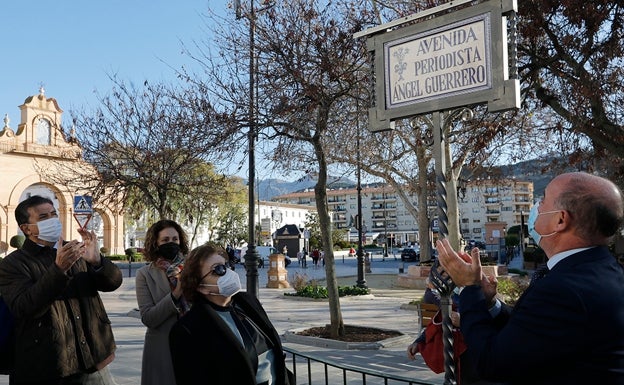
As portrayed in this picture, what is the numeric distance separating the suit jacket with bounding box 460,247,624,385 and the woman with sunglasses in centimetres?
137

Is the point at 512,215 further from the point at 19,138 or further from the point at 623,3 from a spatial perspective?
the point at 623,3

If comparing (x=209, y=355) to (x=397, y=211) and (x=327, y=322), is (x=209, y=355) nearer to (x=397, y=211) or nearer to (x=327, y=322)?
(x=327, y=322)

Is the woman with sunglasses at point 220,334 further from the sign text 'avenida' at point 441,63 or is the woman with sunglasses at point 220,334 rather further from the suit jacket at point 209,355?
the sign text 'avenida' at point 441,63

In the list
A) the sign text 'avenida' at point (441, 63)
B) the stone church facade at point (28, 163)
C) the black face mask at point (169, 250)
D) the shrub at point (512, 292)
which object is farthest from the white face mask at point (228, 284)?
the stone church facade at point (28, 163)

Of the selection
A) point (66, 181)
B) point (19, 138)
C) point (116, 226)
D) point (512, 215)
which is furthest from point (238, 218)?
point (512, 215)

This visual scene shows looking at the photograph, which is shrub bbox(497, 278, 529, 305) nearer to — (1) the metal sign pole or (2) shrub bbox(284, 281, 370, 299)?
(2) shrub bbox(284, 281, 370, 299)

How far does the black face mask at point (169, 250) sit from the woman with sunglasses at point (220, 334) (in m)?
0.95

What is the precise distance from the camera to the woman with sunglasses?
2.81 metres

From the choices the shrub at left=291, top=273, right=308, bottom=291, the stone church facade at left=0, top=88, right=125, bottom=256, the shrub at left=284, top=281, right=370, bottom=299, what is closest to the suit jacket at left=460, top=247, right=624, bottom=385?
the shrub at left=284, top=281, right=370, bottom=299

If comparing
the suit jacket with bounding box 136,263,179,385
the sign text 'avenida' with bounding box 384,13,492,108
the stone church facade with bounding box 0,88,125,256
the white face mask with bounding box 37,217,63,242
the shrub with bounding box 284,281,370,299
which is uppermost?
the stone church facade with bounding box 0,88,125,256

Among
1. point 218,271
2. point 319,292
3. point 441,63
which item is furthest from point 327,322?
point 441,63

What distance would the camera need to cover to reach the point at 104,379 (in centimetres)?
374

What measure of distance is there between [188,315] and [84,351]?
101 centimetres

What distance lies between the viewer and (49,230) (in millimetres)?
3707
